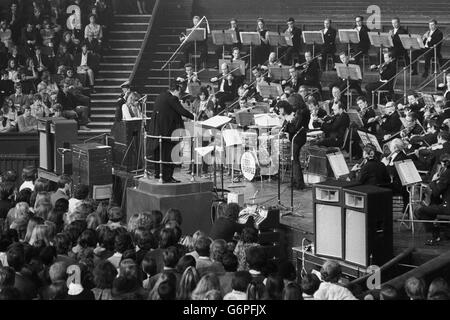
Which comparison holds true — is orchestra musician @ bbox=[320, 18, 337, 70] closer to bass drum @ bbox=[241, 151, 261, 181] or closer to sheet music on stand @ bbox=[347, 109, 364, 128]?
sheet music on stand @ bbox=[347, 109, 364, 128]

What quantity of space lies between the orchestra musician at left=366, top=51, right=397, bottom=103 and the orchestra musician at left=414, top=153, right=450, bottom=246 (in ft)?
27.0

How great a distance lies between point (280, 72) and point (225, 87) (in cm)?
134

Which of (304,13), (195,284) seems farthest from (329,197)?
(304,13)

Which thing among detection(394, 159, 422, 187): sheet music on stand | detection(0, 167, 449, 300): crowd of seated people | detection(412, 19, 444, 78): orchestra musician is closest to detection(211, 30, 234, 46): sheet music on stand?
detection(412, 19, 444, 78): orchestra musician

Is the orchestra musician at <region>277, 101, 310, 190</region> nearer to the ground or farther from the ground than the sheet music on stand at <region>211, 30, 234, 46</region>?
nearer to the ground

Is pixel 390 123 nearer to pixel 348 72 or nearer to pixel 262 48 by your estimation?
pixel 348 72

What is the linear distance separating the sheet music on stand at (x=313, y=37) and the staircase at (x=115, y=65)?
193 inches

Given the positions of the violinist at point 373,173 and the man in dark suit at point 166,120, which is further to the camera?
the man in dark suit at point 166,120

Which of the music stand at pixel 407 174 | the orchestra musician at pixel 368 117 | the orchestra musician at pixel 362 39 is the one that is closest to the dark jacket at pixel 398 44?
the orchestra musician at pixel 362 39

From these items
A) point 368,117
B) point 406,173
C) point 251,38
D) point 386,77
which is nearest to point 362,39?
point 386,77

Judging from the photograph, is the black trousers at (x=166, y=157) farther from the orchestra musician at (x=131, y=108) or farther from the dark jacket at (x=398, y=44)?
the dark jacket at (x=398, y=44)

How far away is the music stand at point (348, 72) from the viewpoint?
23625mm

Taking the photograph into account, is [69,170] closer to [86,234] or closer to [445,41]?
[86,234]

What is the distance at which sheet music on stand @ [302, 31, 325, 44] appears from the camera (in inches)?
1013
